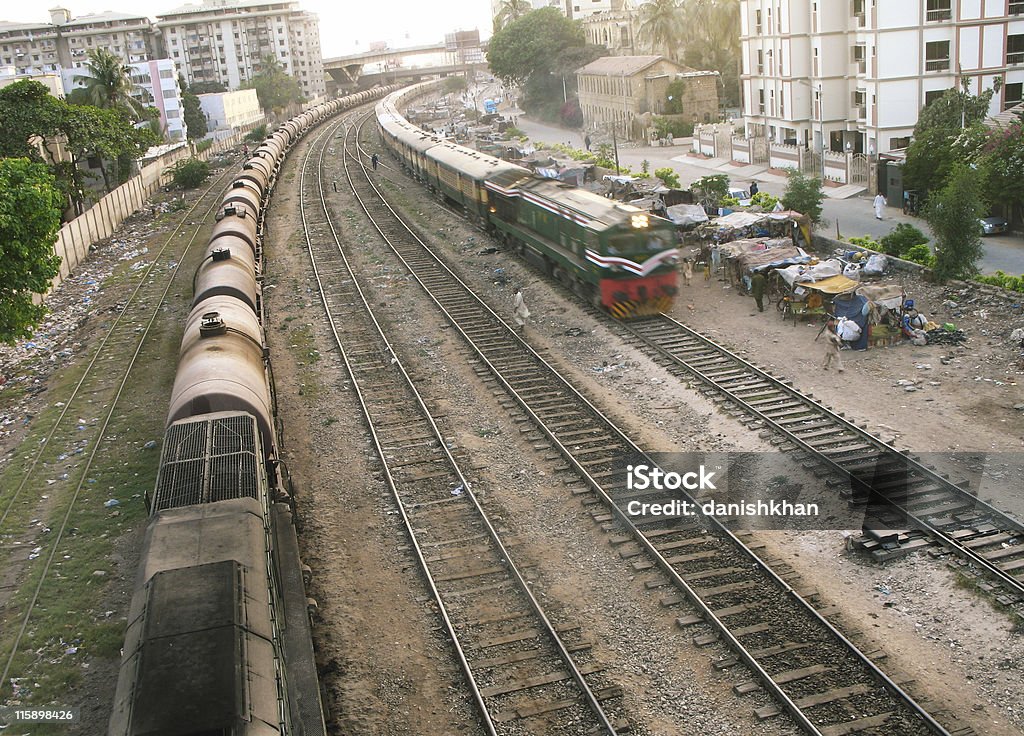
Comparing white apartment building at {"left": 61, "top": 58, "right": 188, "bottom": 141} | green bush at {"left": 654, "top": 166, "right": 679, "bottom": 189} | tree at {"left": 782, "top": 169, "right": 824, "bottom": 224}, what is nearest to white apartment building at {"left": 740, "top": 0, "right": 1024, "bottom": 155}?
green bush at {"left": 654, "top": 166, "right": 679, "bottom": 189}

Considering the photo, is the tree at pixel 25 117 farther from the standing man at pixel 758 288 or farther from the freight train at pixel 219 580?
the standing man at pixel 758 288

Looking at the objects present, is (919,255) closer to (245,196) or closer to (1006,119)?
(1006,119)

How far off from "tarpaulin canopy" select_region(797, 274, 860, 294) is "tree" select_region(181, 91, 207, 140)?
91.8 metres

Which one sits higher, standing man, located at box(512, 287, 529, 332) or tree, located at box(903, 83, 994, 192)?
tree, located at box(903, 83, 994, 192)

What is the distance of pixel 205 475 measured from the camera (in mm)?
11961

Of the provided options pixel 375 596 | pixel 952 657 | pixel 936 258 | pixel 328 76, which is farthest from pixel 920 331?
pixel 328 76

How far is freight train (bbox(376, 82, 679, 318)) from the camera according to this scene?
23.4m

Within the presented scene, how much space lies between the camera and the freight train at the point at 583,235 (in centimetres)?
2341

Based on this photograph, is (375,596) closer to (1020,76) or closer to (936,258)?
(936,258)

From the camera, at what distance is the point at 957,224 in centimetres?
2380

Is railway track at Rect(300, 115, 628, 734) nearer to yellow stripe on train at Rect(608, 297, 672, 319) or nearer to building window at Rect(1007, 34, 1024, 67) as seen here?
yellow stripe on train at Rect(608, 297, 672, 319)

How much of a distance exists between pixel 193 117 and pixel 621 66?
53309mm

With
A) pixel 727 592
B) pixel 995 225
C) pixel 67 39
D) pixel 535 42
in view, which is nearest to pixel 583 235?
pixel 727 592

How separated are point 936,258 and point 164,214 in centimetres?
3939
